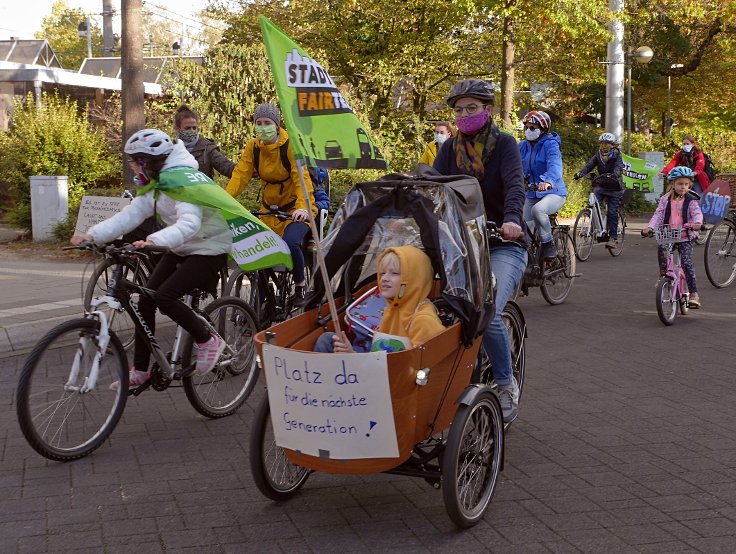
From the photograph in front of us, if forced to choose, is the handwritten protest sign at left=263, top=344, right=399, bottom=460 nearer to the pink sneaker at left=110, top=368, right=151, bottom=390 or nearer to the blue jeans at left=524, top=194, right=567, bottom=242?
the pink sneaker at left=110, top=368, right=151, bottom=390

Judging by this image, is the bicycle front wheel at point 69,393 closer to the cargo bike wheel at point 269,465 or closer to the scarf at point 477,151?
the cargo bike wheel at point 269,465

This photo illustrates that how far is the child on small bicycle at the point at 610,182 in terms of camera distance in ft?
51.4

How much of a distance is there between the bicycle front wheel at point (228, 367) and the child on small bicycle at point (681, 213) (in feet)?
15.6

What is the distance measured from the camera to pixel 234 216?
19.0 ft

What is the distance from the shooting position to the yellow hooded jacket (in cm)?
432

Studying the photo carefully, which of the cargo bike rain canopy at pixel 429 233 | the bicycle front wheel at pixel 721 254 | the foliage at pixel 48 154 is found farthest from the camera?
the foliage at pixel 48 154

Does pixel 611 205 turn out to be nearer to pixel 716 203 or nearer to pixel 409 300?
pixel 716 203

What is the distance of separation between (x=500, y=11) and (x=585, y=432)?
1768 cm

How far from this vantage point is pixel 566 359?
25.1 feet

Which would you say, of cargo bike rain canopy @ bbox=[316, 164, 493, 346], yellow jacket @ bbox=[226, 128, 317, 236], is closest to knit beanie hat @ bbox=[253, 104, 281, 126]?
yellow jacket @ bbox=[226, 128, 317, 236]

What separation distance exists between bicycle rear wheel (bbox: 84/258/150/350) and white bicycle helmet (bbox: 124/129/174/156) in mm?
635

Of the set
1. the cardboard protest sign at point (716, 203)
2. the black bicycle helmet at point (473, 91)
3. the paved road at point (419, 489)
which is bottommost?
the paved road at point (419, 489)

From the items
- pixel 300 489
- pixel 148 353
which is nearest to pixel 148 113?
pixel 148 353

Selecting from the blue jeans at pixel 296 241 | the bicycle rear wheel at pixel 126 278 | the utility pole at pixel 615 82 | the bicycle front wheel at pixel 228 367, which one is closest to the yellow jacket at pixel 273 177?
the blue jeans at pixel 296 241
